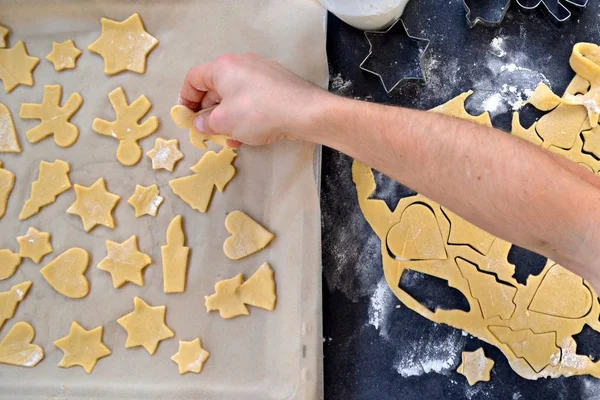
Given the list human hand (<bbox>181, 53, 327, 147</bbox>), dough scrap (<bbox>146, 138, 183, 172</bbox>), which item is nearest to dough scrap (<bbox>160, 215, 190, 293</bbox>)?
dough scrap (<bbox>146, 138, 183, 172</bbox>)

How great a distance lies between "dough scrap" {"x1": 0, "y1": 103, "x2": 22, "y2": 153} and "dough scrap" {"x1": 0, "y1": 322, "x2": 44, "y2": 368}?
1.30 ft

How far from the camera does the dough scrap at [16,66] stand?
4.04ft

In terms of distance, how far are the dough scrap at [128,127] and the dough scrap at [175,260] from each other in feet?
0.63

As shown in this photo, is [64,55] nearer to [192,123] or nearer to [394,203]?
[192,123]

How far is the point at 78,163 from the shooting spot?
1.19m

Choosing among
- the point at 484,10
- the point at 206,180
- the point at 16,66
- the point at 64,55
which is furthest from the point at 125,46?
the point at 484,10

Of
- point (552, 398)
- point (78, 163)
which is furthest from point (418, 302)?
point (78, 163)

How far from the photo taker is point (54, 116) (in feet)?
3.94

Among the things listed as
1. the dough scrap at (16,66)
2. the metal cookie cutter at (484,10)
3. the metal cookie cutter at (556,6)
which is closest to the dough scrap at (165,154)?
the dough scrap at (16,66)

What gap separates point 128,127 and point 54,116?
18 cm

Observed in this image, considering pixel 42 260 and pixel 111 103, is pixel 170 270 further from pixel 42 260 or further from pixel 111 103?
pixel 111 103

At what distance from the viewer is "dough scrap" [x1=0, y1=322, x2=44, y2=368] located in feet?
3.68

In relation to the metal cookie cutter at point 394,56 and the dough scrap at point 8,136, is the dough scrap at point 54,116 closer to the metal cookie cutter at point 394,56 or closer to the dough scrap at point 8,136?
the dough scrap at point 8,136

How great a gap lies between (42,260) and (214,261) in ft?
1.28
